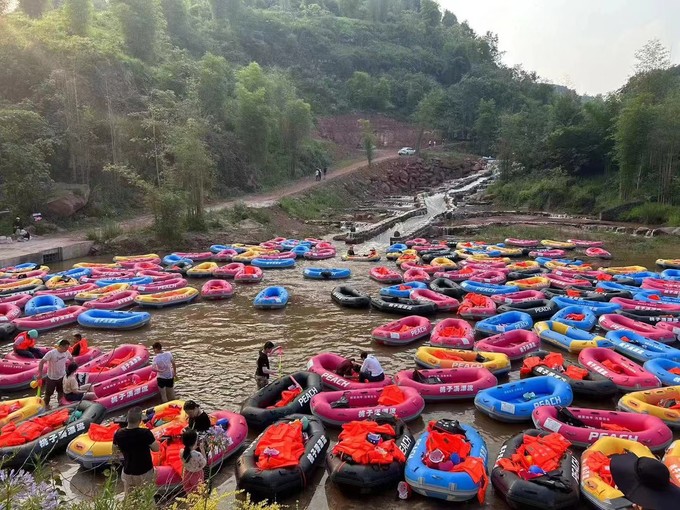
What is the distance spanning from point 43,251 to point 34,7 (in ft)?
83.7

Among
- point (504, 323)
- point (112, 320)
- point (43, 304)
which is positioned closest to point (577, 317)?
point (504, 323)

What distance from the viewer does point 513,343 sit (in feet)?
38.9

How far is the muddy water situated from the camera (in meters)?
6.92

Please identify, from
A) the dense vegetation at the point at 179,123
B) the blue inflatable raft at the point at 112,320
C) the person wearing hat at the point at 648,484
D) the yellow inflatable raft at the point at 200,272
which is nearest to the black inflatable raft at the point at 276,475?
the person wearing hat at the point at 648,484

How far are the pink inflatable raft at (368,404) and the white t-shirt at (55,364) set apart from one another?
15.0ft

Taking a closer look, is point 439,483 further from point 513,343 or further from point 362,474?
point 513,343

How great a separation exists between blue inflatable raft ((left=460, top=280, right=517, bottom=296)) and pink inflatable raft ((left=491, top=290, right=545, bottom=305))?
0.46m

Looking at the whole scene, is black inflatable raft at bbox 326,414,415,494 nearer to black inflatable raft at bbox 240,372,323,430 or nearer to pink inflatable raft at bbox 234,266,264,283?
black inflatable raft at bbox 240,372,323,430

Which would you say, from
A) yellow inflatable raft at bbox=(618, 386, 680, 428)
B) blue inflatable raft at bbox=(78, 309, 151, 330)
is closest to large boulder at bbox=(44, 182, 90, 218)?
blue inflatable raft at bbox=(78, 309, 151, 330)

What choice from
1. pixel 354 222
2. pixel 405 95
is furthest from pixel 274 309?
pixel 405 95

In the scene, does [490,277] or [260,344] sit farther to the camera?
[490,277]

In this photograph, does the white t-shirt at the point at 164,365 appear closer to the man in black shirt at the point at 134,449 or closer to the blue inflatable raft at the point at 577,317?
the man in black shirt at the point at 134,449

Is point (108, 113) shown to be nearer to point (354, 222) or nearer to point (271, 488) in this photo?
point (354, 222)

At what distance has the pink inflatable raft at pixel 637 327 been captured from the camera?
11.9m
